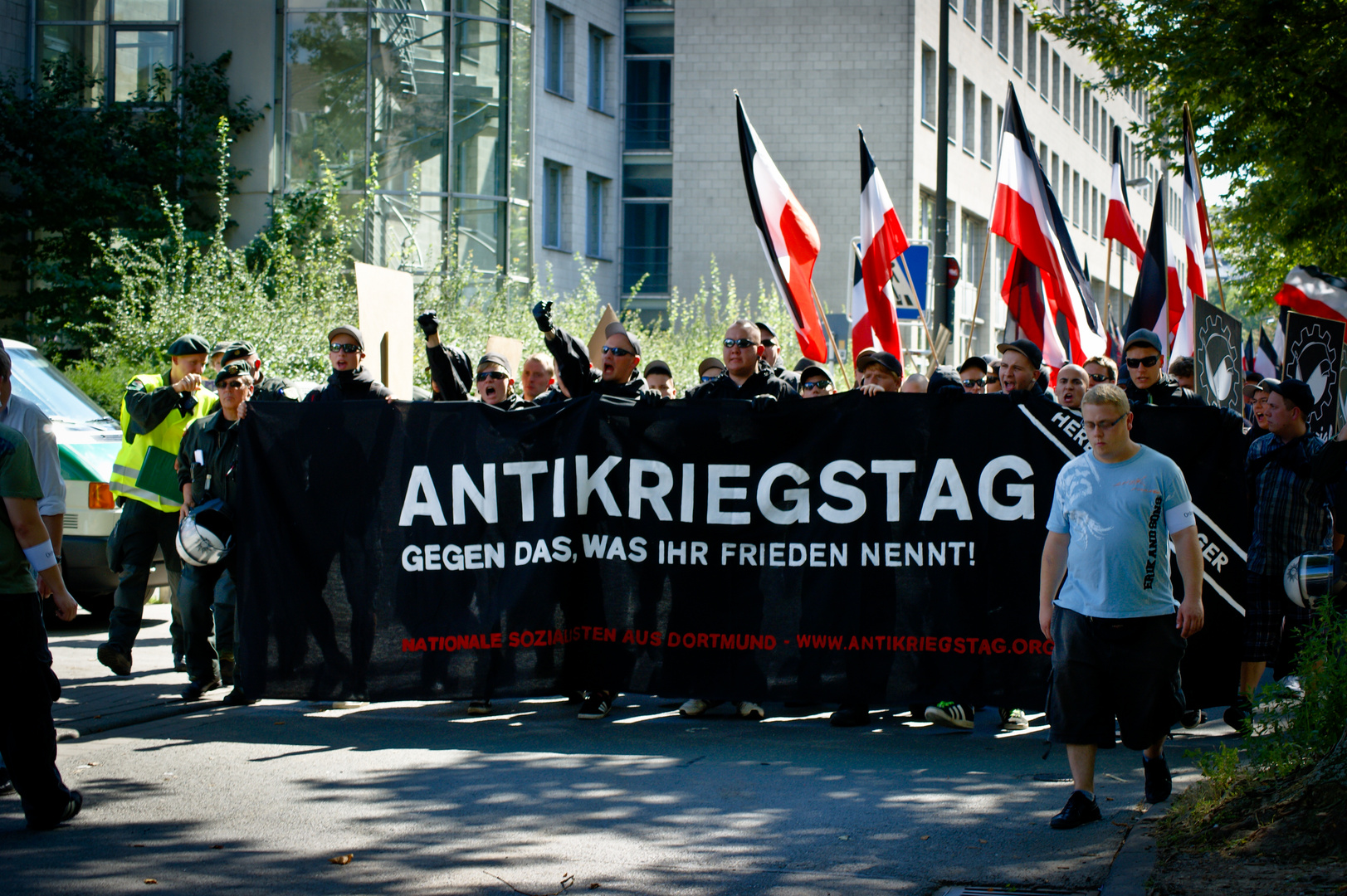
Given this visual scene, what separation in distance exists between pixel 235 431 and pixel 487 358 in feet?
5.31

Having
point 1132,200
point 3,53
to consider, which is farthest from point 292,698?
point 1132,200

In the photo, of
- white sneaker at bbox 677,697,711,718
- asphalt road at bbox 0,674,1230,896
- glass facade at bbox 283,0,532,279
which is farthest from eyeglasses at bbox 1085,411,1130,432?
glass facade at bbox 283,0,532,279

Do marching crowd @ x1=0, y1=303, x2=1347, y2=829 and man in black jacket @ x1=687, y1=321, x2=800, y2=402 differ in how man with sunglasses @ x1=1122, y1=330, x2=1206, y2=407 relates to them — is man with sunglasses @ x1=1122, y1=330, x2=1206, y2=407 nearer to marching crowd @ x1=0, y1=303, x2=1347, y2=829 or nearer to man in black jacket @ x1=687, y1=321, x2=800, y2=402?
marching crowd @ x1=0, y1=303, x2=1347, y2=829

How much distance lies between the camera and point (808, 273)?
37.3ft

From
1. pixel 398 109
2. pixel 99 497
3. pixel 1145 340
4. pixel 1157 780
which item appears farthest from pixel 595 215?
pixel 1157 780

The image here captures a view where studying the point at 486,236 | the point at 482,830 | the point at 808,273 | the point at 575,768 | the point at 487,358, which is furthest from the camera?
the point at 486,236

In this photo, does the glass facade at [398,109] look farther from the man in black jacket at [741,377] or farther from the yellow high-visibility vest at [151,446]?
the man in black jacket at [741,377]

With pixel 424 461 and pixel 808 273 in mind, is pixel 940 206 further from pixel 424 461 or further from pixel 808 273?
pixel 424 461

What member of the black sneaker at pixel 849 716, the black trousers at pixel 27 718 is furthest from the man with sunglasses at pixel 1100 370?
the black trousers at pixel 27 718

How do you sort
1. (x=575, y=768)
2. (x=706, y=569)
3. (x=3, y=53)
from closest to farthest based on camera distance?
(x=575, y=768), (x=706, y=569), (x=3, y=53)

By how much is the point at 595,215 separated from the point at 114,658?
26885 mm

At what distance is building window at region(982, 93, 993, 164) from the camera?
43.5 metres

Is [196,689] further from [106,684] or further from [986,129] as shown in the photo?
[986,129]

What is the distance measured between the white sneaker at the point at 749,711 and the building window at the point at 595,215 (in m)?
26.7
